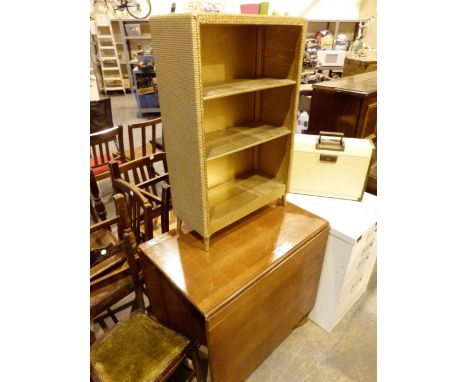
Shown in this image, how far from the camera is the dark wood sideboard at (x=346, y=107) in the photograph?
6.44 ft

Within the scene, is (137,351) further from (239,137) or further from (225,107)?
(225,107)

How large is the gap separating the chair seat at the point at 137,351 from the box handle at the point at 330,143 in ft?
4.23

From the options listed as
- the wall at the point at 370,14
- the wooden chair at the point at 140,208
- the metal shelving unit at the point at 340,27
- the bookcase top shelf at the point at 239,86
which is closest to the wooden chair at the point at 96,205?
the wooden chair at the point at 140,208

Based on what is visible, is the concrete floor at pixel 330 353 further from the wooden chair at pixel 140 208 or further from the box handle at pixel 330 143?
the box handle at pixel 330 143

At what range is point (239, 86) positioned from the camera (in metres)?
1.29

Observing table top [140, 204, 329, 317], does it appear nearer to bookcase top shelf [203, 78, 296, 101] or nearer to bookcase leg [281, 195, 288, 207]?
bookcase leg [281, 195, 288, 207]

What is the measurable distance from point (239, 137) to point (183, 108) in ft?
1.26

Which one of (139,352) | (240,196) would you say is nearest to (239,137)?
(240,196)

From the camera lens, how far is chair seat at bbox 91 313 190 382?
122cm

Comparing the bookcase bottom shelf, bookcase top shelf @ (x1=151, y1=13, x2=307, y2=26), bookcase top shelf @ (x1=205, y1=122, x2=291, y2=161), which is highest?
bookcase top shelf @ (x1=151, y1=13, x2=307, y2=26)

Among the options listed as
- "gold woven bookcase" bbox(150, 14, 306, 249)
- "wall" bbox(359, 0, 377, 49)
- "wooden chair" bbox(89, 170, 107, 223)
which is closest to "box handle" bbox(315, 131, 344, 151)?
"gold woven bookcase" bbox(150, 14, 306, 249)
